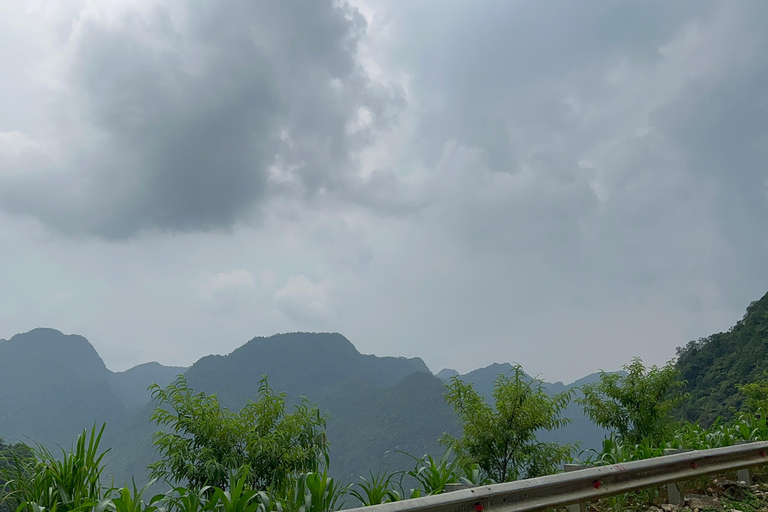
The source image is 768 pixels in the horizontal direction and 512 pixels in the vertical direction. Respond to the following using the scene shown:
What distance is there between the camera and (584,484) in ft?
14.7

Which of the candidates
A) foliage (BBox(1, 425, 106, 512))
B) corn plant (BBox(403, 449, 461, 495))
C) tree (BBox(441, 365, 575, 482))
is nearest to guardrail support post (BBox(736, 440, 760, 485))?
corn plant (BBox(403, 449, 461, 495))

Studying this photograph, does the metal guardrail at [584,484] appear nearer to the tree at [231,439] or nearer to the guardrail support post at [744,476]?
the guardrail support post at [744,476]

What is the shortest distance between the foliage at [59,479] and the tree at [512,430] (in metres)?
8.05

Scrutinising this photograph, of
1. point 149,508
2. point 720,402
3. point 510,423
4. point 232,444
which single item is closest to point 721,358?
point 720,402

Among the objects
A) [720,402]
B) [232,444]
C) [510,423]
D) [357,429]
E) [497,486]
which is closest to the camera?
[497,486]

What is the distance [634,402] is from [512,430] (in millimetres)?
5506

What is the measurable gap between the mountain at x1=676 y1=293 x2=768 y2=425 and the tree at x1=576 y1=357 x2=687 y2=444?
1407 inches

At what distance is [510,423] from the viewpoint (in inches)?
432

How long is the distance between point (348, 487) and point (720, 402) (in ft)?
182

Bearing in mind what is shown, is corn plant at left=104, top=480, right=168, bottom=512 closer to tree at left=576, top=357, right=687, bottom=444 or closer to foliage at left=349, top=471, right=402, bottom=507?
foliage at left=349, top=471, right=402, bottom=507

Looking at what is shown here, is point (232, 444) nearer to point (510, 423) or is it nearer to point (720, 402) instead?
point (510, 423)

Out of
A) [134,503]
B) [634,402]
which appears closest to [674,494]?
[134,503]

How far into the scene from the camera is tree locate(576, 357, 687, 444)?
570 inches

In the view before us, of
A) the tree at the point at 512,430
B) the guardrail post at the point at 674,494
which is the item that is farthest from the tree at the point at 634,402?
the guardrail post at the point at 674,494
